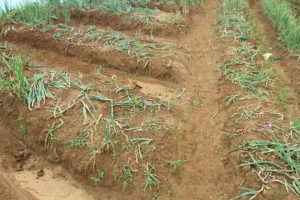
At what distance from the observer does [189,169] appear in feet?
8.47

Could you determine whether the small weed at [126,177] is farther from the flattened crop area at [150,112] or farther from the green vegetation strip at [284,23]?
the green vegetation strip at [284,23]

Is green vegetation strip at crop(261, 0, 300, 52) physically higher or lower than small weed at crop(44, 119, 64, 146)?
higher

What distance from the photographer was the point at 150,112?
305 centimetres

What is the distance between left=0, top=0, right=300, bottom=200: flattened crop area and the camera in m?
2.48

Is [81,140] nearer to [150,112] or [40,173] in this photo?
[40,173]

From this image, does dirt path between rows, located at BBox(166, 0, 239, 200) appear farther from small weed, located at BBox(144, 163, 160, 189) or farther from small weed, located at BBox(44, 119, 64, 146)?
small weed, located at BBox(44, 119, 64, 146)

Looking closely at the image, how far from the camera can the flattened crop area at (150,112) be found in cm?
248

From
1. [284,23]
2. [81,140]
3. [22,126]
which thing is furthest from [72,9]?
[284,23]

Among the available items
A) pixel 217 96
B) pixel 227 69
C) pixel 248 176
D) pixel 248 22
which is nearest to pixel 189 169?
pixel 248 176

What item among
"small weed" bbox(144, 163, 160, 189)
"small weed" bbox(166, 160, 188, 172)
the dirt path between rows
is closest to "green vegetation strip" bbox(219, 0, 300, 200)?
the dirt path between rows

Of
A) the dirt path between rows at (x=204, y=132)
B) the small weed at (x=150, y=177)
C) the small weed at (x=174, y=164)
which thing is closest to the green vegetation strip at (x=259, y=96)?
the dirt path between rows at (x=204, y=132)

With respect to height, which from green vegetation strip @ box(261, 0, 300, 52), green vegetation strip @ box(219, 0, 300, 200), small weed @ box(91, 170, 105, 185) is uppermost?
green vegetation strip @ box(261, 0, 300, 52)

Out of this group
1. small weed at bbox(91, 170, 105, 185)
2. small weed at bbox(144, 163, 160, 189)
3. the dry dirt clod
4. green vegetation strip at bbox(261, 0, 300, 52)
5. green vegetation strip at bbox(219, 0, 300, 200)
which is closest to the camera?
green vegetation strip at bbox(219, 0, 300, 200)

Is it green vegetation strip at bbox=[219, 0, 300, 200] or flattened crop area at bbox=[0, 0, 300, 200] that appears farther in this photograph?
flattened crop area at bbox=[0, 0, 300, 200]
